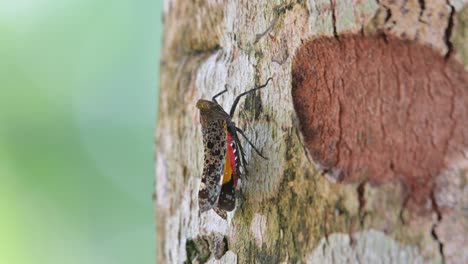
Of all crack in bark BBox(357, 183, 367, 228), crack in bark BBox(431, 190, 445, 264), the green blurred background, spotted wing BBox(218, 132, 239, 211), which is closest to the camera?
crack in bark BBox(431, 190, 445, 264)

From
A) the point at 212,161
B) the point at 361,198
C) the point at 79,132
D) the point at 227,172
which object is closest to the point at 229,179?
the point at 227,172

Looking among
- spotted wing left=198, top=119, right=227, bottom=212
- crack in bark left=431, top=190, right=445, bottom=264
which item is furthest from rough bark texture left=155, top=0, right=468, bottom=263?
spotted wing left=198, top=119, right=227, bottom=212

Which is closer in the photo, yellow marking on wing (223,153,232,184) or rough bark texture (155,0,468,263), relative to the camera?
rough bark texture (155,0,468,263)

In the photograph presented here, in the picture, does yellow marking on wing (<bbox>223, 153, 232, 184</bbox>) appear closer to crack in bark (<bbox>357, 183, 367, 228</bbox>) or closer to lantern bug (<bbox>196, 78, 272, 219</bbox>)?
lantern bug (<bbox>196, 78, 272, 219</bbox>)

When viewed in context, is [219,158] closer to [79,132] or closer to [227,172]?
[227,172]

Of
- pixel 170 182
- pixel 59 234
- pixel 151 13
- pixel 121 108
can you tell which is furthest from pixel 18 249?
pixel 170 182

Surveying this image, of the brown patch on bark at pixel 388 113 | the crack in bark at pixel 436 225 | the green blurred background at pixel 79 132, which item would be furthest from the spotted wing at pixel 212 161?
the green blurred background at pixel 79 132

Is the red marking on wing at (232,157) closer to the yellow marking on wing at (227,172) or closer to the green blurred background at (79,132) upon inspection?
the yellow marking on wing at (227,172)
